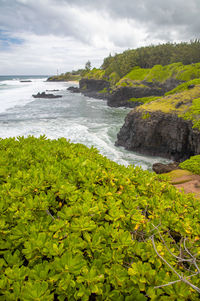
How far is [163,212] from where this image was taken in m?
2.82

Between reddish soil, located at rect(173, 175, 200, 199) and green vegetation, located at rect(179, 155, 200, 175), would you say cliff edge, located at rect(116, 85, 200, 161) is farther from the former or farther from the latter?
reddish soil, located at rect(173, 175, 200, 199)

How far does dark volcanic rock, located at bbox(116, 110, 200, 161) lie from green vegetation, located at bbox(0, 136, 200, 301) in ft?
45.3

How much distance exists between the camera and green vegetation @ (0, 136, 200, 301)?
62.7 inches

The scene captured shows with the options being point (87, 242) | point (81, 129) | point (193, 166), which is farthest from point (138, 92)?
point (87, 242)

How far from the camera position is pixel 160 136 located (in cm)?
1831

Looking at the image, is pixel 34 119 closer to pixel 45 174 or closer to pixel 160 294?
pixel 45 174

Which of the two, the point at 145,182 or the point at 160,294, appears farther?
the point at 145,182

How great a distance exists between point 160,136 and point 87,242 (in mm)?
17628

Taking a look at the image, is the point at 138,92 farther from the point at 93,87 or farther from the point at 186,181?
the point at 186,181

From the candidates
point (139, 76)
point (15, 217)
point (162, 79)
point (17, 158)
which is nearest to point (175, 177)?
point (17, 158)

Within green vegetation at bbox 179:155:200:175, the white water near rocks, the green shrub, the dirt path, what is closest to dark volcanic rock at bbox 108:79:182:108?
the white water near rocks

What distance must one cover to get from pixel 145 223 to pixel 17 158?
2.83m

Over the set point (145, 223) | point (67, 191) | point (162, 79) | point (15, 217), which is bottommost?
point (145, 223)

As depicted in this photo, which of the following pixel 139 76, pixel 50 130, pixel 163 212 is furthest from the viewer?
pixel 139 76
